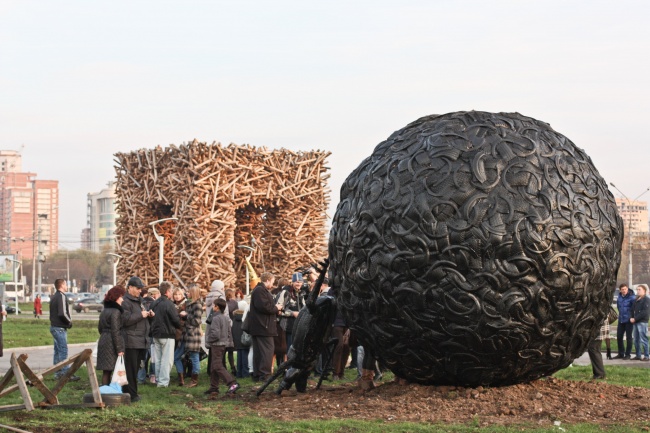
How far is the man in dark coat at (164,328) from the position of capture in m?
15.1

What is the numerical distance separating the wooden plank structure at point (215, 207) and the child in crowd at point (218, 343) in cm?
2342

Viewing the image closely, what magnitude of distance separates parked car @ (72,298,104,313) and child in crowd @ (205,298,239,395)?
44.3 meters

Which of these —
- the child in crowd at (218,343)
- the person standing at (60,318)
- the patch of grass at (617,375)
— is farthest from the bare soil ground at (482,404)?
the person standing at (60,318)

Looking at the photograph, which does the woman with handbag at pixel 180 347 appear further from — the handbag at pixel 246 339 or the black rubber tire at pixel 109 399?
the black rubber tire at pixel 109 399

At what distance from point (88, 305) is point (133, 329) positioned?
50438mm

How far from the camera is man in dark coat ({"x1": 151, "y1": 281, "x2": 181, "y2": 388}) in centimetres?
1506

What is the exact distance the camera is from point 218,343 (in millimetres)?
14617

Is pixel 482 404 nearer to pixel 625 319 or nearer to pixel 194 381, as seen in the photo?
pixel 194 381

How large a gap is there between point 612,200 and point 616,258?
0.71 meters

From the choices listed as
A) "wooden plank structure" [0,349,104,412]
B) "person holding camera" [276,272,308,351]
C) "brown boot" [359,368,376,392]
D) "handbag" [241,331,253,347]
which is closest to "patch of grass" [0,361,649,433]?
"wooden plank structure" [0,349,104,412]

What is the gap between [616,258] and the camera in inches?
455

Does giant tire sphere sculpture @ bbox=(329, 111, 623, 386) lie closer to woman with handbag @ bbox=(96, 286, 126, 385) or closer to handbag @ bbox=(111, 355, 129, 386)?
handbag @ bbox=(111, 355, 129, 386)

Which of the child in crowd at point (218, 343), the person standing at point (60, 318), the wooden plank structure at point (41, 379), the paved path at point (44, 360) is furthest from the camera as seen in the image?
the paved path at point (44, 360)

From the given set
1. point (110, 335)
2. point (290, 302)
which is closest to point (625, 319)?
point (290, 302)
